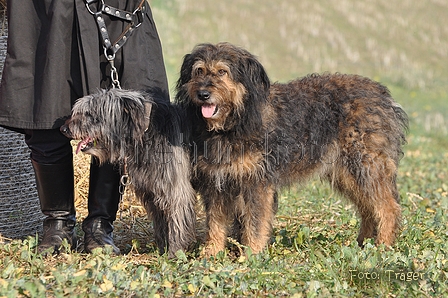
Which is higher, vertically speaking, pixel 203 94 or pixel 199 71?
pixel 199 71

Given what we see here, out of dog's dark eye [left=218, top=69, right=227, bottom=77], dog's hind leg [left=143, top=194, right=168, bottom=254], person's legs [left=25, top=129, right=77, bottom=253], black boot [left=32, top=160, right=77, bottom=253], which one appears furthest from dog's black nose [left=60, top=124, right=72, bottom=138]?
dog's dark eye [left=218, top=69, right=227, bottom=77]

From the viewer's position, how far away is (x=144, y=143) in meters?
4.31

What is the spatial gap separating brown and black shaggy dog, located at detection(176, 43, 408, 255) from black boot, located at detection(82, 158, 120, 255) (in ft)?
2.16

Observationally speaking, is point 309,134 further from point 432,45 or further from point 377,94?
point 432,45

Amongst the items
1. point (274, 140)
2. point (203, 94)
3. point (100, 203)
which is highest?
point (203, 94)

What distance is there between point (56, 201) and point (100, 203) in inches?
13.0

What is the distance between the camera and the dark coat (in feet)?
13.8

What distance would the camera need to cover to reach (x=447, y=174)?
8367mm

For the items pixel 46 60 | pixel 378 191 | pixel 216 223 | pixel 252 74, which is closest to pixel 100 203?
pixel 216 223

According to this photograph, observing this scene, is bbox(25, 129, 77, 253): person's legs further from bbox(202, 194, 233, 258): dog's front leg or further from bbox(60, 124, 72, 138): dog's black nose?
bbox(202, 194, 233, 258): dog's front leg

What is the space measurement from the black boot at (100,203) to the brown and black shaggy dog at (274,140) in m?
0.66

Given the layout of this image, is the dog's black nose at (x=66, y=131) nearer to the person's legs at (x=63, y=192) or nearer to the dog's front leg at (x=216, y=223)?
the person's legs at (x=63, y=192)

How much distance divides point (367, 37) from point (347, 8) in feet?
13.8

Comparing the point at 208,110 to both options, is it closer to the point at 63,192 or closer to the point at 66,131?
the point at 66,131
